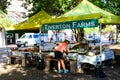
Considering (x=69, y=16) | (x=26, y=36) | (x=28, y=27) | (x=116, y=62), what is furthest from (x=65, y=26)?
(x=26, y=36)

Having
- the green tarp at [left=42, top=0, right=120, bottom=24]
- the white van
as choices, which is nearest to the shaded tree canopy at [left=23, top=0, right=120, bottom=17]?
the green tarp at [left=42, top=0, right=120, bottom=24]

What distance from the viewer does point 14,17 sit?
4859cm

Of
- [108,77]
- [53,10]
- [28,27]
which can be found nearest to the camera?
[108,77]

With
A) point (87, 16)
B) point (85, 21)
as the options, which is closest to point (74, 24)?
point (85, 21)

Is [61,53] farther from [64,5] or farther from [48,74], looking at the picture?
[64,5]

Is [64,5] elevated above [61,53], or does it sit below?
above

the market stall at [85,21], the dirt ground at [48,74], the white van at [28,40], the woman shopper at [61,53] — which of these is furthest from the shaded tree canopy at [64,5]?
the white van at [28,40]

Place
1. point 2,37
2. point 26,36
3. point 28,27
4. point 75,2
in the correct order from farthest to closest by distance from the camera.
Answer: point 2,37, point 26,36, point 75,2, point 28,27

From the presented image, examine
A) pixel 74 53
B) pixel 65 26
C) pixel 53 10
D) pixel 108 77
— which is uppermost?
pixel 53 10

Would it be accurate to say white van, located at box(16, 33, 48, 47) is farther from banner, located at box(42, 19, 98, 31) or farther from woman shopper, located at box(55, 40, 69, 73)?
woman shopper, located at box(55, 40, 69, 73)

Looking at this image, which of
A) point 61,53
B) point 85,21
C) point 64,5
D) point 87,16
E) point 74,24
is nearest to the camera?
point 87,16

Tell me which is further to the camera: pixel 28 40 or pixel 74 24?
pixel 28 40

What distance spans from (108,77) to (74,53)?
2.78 meters

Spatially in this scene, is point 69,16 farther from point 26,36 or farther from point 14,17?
point 14,17
